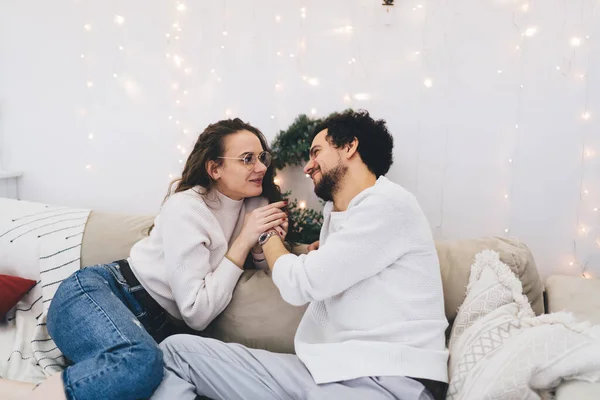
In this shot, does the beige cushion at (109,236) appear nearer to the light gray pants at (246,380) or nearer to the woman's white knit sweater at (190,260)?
the woman's white knit sweater at (190,260)

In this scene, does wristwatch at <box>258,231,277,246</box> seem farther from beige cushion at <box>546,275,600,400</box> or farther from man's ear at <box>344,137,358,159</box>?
beige cushion at <box>546,275,600,400</box>

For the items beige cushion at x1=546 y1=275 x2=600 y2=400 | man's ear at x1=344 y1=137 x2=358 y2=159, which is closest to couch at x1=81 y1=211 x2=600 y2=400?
beige cushion at x1=546 y1=275 x2=600 y2=400

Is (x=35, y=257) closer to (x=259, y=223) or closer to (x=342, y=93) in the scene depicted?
(x=259, y=223)

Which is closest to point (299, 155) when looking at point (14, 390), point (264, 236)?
point (264, 236)

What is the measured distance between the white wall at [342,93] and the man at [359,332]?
3.15 ft

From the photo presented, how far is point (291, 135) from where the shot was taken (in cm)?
209

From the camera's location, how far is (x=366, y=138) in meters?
1.51

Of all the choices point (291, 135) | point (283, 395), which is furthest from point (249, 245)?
point (291, 135)

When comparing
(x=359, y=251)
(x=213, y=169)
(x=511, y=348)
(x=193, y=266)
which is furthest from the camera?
(x=213, y=169)

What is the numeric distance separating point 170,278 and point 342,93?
1.27 meters

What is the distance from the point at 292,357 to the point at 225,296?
35 cm

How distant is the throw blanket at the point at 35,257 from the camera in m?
1.61

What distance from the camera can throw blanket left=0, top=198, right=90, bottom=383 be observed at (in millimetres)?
1614

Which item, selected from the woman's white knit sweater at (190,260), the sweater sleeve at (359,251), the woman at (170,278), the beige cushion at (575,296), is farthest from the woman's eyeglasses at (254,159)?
the beige cushion at (575,296)
